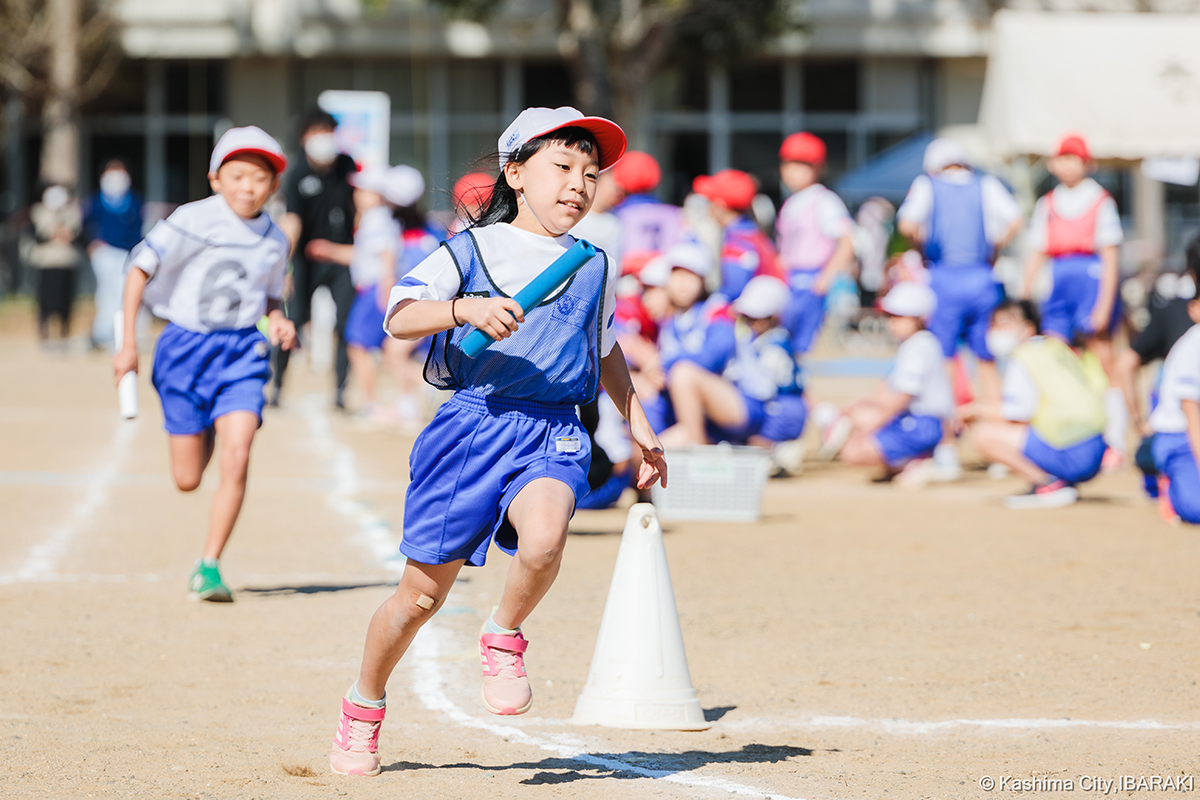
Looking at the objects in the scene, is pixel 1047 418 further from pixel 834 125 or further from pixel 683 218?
pixel 834 125

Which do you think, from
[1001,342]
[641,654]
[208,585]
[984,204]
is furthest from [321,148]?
[641,654]

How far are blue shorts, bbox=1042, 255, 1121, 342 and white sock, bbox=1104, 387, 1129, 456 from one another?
455mm

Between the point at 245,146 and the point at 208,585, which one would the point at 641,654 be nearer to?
the point at 208,585

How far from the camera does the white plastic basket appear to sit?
8.42 metres

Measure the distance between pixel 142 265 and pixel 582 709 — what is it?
2.73m

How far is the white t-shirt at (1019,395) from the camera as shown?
9.07m

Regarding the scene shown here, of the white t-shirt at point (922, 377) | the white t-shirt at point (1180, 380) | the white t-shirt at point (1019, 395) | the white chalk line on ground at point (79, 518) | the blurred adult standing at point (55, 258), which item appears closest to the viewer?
the white chalk line on ground at point (79, 518)

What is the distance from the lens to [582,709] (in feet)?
15.1

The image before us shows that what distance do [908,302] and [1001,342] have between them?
2062mm

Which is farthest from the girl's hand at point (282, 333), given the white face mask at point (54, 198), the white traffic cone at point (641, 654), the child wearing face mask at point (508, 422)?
the white face mask at point (54, 198)

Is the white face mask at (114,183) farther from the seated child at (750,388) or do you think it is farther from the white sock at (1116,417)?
the white sock at (1116,417)

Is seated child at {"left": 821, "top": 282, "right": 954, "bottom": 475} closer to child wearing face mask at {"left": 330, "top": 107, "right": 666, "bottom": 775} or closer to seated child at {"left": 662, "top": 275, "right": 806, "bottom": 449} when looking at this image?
seated child at {"left": 662, "top": 275, "right": 806, "bottom": 449}

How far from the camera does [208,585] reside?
615cm

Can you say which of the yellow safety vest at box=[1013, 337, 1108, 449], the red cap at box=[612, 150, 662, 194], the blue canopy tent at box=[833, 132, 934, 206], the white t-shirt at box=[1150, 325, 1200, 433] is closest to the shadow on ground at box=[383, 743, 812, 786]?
the white t-shirt at box=[1150, 325, 1200, 433]
